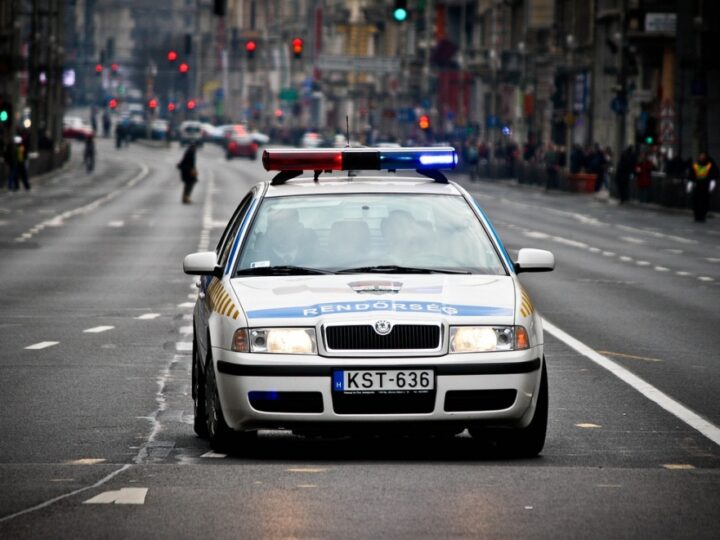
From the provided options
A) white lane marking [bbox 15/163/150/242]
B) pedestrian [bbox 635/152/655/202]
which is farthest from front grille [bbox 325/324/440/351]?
pedestrian [bbox 635/152/655/202]

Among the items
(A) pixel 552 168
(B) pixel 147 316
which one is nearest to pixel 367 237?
(B) pixel 147 316

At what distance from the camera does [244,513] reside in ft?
26.3

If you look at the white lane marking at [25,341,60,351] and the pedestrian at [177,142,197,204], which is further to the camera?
the pedestrian at [177,142,197,204]

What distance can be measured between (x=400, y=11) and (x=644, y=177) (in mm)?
12859

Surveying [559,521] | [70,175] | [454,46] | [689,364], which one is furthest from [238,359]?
[454,46]

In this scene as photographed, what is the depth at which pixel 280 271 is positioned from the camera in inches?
409

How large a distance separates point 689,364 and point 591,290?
31.3 feet

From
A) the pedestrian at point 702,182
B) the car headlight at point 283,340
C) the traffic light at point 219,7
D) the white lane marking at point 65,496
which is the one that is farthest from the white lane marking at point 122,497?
the traffic light at point 219,7

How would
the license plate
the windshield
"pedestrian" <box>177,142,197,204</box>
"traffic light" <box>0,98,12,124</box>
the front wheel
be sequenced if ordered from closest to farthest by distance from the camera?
1. the license plate
2. the front wheel
3. the windshield
4. "pedestrian" <box>177,142,197,204</box>
5. "traffic light" <box>0,98,12,124</box>

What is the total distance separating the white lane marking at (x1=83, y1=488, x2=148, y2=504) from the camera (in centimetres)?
834

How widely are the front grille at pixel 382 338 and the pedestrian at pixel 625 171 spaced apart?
2030 inches

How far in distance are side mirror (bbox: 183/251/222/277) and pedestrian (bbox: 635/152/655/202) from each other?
4866 centimetres

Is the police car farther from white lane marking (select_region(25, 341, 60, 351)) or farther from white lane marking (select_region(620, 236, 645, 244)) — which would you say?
white lane marking (select_region(620, 236, 645, 244))

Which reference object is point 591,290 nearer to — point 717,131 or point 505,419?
point 505,419
